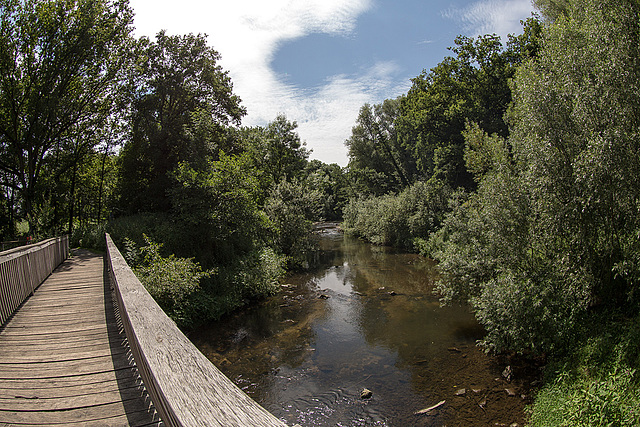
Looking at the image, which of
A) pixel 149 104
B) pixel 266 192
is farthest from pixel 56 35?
pixel 266 192

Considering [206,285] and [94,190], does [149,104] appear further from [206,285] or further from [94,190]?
[94,190]

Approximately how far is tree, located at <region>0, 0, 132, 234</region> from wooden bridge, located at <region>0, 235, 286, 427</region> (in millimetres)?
14005

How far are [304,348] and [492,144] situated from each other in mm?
11290

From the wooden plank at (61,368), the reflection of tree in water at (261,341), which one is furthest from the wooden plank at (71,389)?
the reflection of tree in water at (261,341)

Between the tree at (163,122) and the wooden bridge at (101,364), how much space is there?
14248mm

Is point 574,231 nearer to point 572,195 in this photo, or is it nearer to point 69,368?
point 572,195

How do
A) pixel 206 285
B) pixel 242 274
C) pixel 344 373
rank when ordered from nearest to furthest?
pixel 344 373
pixel 206 285
pixel 242 274

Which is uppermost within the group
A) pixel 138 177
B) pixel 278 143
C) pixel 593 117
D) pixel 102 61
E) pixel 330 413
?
pixel 102 61

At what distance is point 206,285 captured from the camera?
14953 millimetres

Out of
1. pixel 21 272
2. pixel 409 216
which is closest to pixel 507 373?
pixel 21 272

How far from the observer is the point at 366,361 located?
10.5 meters

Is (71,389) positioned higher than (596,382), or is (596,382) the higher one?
(71,389)

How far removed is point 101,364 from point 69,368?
1.22 feet

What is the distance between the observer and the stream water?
8109 mm
